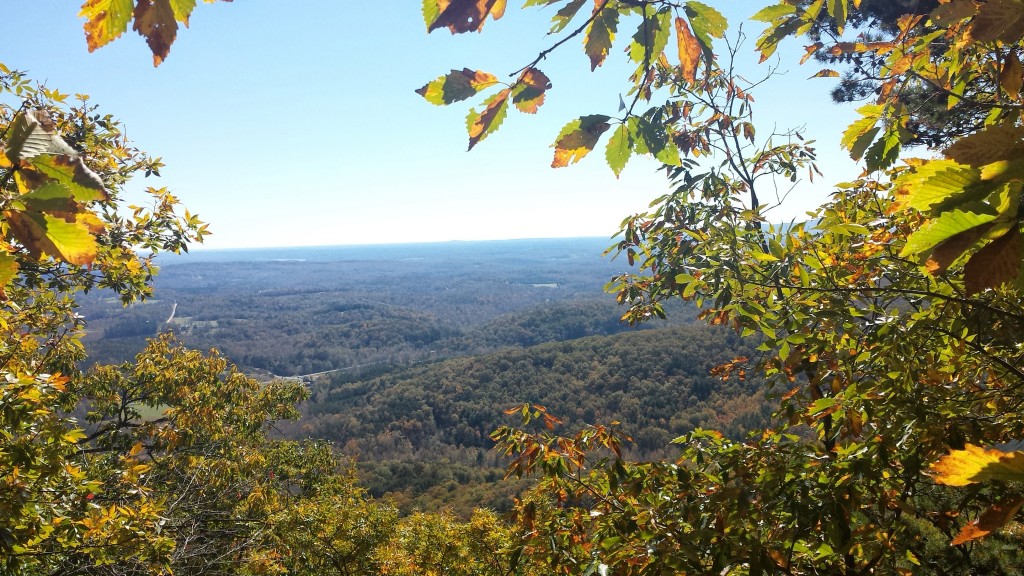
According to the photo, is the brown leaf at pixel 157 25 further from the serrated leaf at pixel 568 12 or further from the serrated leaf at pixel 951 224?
the serrated leaf at pixel 951 224

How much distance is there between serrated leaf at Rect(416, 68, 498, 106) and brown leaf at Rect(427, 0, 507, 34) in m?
0.14

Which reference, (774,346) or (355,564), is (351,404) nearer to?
(355,564)

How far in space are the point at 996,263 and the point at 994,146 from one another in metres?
0.14

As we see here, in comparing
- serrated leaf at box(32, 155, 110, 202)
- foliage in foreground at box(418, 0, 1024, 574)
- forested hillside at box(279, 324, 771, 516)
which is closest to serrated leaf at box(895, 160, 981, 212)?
foliage in foreground at box(418, 0, 1024, 574)

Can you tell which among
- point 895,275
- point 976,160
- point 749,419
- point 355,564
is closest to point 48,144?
point 976,160

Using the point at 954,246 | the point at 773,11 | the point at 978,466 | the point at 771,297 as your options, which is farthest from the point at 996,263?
the point at 771,297

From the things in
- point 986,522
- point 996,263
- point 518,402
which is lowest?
point 518,402

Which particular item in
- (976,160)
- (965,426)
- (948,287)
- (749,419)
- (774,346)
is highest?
(976,160)

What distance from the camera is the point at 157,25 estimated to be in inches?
33.7

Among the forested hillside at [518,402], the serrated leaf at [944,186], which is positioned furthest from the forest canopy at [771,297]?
the forested hillside at [518,402]

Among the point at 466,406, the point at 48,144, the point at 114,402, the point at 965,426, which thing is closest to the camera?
the point at 48,144

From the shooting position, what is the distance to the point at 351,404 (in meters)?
86.3

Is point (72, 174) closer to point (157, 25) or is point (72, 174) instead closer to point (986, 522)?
point (157, 25)

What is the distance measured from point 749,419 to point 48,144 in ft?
174
